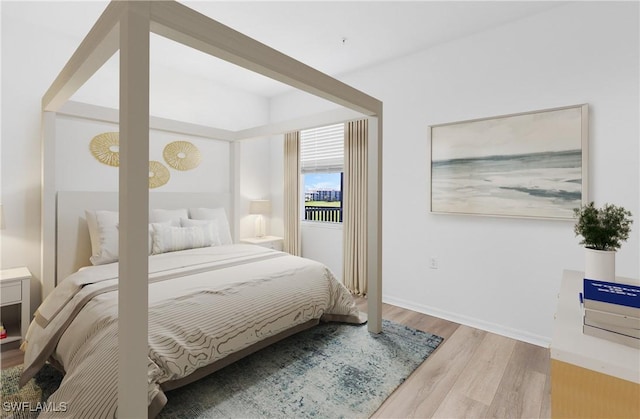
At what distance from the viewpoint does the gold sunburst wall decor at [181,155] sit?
12.0 feet

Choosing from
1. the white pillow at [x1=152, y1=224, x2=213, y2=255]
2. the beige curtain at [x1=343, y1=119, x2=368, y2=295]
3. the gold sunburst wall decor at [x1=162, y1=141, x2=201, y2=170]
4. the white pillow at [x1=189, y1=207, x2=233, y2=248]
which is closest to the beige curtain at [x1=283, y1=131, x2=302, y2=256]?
the beige curtain at [x1=343, y1=119, x2=368, y2=295]

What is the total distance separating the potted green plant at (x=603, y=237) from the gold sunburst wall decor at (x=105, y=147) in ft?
12.6

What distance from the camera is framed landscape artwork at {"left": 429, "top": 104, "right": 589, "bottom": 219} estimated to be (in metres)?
2.38

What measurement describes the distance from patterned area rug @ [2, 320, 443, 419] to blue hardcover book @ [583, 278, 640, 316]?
1.23 m

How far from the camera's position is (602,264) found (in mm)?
1337

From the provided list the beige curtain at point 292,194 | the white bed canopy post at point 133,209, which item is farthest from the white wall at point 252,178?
the white bed canopy post at point 133,209

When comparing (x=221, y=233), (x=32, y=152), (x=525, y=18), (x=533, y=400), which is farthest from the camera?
(x=221, y=233)

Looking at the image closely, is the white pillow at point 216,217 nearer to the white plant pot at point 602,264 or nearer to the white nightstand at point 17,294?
the white nightstand at point 17,294

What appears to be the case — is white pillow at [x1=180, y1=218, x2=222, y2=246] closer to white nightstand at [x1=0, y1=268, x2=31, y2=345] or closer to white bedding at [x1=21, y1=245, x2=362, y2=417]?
white bedding at [x1=21, y1=245, x2=362, y2=417]

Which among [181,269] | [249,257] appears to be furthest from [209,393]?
[249,257]

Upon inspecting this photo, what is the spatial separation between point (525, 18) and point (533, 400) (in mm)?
2858

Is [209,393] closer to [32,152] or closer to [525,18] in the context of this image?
[32,152]

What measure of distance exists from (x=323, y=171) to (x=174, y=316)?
294cm

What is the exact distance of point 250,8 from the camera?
252 centimetres
